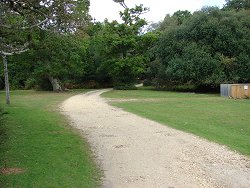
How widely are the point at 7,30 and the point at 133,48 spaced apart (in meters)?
36.4

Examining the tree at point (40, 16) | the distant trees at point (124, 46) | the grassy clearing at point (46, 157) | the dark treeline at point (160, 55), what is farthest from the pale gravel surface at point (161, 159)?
the distant trees at point (124, 46)

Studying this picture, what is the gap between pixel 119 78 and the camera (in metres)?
49.1

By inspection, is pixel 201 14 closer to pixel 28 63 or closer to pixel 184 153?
pixel 28 63

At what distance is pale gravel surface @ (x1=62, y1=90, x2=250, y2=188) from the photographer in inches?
300

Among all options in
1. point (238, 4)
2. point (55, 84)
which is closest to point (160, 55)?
point (55, 84)

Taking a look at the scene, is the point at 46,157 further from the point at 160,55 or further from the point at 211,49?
the point at 160,55

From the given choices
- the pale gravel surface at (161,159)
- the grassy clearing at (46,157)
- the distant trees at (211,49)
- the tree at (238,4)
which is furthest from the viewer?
the tree at (238,4)

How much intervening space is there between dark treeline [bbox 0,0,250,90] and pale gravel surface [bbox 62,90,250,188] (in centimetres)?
2150

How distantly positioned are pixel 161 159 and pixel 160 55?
37.0 metres

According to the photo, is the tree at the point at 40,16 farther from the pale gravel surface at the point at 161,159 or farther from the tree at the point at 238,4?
the tree at the point at 238,4

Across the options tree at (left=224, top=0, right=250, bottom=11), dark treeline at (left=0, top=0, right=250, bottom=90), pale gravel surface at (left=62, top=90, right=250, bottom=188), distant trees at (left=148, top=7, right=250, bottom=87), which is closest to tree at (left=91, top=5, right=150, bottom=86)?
dark treeline at (left=0, top=0, right=250, bottom=90)

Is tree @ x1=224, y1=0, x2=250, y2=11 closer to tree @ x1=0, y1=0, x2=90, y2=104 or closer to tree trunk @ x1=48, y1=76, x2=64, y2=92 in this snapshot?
tree trunk @ x1=48, y1=76, x2=64, y2=92

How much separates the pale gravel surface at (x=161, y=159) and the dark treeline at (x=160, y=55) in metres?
21.5

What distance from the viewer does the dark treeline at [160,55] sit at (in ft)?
130
